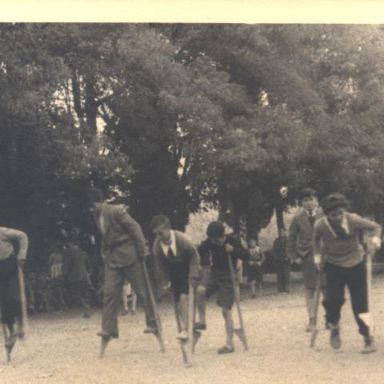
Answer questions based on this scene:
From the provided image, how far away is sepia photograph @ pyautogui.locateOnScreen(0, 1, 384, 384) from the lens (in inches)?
354

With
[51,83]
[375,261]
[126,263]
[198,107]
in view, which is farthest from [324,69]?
[375,261]

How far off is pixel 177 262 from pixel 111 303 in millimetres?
923

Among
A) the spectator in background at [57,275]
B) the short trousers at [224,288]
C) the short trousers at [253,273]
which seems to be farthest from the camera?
the short trousers at [253,273]

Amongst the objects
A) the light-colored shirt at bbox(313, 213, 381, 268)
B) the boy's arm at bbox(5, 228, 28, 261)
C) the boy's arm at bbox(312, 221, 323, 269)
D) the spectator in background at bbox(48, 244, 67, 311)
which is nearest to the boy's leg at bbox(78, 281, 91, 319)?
the spectator in background at bbox(48, 244, 67, 311)

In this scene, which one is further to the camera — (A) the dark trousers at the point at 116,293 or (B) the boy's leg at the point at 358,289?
(A) the dark trousers at the point at 116,293

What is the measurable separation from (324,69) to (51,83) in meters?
6.43

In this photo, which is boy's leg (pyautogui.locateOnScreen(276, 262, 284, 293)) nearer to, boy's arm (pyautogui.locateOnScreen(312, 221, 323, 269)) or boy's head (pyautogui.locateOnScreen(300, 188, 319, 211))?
boy's head (pyautogui.locateOnScreen(300, 188, 319, 211))

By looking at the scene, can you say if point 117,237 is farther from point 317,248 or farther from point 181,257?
point 317,248

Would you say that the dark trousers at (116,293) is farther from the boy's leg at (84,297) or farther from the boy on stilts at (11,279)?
the boy's leg at (84,297)

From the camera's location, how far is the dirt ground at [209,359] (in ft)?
26.2

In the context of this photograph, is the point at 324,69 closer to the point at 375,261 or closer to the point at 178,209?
the point at 178,209

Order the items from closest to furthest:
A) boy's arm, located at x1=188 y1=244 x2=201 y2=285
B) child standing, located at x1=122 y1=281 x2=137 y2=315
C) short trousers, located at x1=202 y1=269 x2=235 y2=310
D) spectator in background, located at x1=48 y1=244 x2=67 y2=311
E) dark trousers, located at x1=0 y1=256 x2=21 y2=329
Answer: boy's arm, located at x1=188 y1=244 x2=201 y2=285
short trousers, located at x1=202 y1=269 x2=235 y2=310
dark trousers, located at x1=0 y1=256 x2=21 y2=329
child standing, located at x1=122 y1=281 x2=137 y2=315
spectator in background, located at x1=48 y1=244 x2=67 y2=311

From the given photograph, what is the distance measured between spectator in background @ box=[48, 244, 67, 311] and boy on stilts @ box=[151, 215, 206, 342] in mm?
7737

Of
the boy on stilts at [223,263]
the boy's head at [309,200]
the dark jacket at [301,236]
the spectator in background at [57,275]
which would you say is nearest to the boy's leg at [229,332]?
the boy on stilts at [223,263]
